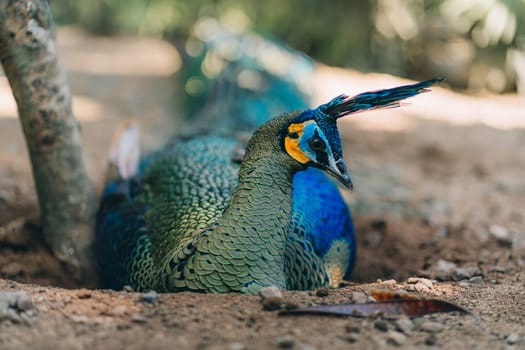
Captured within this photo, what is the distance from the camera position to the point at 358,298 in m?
2.27

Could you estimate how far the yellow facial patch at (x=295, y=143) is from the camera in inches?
93.8

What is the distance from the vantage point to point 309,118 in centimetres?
236

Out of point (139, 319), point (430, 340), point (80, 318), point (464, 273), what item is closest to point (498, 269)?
point (464, 273)

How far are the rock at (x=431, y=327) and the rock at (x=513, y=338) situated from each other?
7.6 inches

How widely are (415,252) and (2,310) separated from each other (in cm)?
214

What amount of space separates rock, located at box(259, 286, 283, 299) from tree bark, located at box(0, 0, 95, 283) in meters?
1.36

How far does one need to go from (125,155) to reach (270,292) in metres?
1.64

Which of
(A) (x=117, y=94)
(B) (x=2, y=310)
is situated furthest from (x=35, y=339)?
(A) (x=117, y=94)

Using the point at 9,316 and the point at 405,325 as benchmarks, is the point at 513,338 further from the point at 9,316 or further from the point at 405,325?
the point at 9,316

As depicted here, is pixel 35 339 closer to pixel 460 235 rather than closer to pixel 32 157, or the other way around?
pixel 32 157

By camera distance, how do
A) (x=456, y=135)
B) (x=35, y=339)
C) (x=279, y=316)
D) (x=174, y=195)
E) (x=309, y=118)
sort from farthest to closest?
(x=456, y=135) → (x=174, y=195) → (x=309, y=118) → (x=279, y=316) → (x=35, y=339)

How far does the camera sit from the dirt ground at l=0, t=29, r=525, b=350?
2.01 meters

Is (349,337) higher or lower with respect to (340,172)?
lower

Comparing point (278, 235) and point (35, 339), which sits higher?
point (278, 235)
